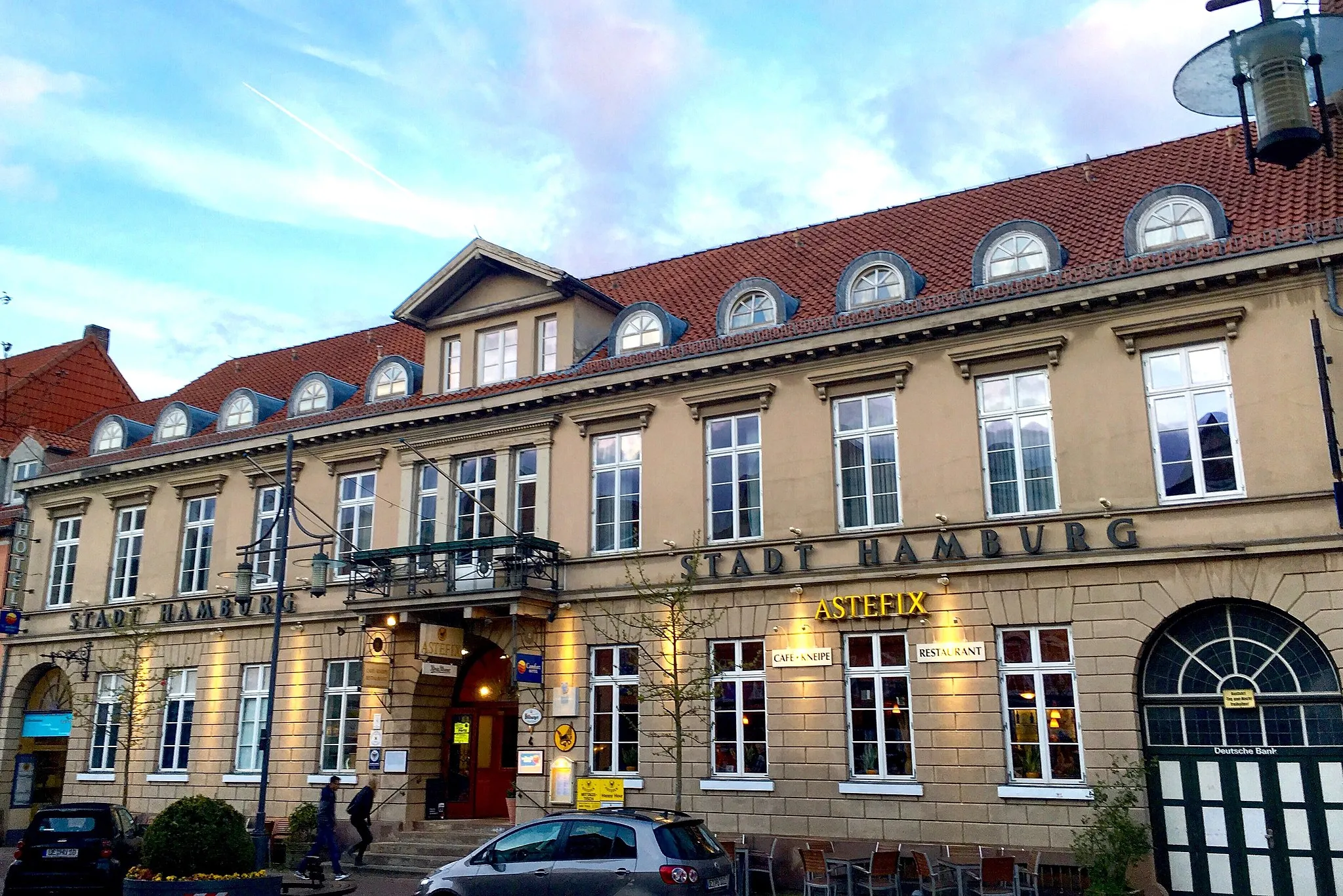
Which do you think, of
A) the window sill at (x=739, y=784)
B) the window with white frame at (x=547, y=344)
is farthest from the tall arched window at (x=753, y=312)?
the window sill at (x=739, y=784)

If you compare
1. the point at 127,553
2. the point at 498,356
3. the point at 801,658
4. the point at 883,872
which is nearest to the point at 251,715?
the point at 127,553

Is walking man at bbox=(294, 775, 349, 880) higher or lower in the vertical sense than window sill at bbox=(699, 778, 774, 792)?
lower

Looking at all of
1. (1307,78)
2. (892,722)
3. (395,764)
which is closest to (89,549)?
(395,764)

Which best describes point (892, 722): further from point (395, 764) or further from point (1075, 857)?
point (395, 764)

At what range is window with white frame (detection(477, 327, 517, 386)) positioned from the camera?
26.1 meters

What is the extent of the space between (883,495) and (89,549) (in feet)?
75.2

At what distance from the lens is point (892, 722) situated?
1941 centimetres

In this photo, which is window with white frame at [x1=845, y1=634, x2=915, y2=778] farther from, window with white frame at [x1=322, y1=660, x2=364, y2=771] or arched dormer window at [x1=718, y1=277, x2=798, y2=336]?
window with white frame at [x1=322, y1=660, x2=364, y2=771]

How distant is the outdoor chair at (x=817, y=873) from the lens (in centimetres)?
1741

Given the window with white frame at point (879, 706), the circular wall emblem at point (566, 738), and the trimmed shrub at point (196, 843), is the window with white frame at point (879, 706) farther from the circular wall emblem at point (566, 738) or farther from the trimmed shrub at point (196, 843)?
the trimmed shrub at point (196, 843)

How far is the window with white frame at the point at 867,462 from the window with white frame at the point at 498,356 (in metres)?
8.56

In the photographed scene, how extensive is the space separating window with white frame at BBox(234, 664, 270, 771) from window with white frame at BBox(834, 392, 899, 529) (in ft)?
49.6

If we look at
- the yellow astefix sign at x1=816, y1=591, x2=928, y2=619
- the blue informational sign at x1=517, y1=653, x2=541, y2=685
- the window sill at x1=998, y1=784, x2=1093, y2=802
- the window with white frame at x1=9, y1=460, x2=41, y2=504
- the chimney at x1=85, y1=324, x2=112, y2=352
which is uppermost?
the chimney at x1=85, y1=324, x2=112, y2=352

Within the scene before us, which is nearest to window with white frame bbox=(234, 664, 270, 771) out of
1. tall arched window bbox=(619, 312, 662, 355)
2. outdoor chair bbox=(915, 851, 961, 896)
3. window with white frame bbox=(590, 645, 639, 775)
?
window with white frame bbox=(590, 645, 639, 775)
